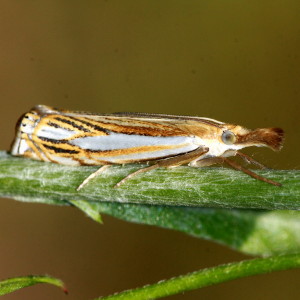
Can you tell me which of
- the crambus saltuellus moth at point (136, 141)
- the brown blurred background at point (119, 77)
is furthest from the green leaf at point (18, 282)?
the brown blurred background at point (119, 77)

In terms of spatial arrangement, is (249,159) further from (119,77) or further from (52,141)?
(119,77)

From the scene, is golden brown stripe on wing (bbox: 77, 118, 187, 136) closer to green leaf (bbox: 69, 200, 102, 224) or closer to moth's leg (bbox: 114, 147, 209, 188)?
moth's leg (bbox: 114, 147, 209, 188)

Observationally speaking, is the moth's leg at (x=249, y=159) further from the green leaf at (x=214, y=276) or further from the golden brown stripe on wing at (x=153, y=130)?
the green leaf at (x=214, y=276)

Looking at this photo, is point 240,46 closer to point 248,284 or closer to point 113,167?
point 248,284

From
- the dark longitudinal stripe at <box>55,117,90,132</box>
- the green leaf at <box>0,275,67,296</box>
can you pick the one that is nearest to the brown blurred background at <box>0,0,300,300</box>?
the dark longitudinal stripe at <box>55,117,90,132</box>

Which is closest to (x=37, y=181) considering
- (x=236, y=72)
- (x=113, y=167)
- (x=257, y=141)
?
(x=113, y=167)

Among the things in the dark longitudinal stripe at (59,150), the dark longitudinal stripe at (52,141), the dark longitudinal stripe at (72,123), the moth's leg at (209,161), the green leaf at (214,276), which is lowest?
the green leaf at (214,276)

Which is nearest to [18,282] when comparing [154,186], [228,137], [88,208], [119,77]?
[88,208]
